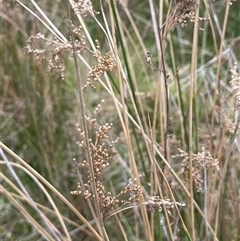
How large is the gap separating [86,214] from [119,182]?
0.16 m

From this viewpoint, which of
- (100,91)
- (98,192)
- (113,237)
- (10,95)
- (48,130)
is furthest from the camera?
(100,91)

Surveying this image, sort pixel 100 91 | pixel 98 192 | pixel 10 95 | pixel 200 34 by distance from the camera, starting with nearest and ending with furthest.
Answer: pixel 98 192
pixel 10 95
pixel 100 91
pixel 200 34

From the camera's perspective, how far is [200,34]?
1850mm

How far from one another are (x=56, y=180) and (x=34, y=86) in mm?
259

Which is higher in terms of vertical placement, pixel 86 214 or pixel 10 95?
pixel 10 95

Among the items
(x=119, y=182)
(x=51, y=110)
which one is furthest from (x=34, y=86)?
(x=119, y=182)

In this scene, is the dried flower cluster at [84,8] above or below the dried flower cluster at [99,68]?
above

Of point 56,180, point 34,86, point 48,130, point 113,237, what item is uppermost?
point 34,86

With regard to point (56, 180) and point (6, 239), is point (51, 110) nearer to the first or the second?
point (56, 180)

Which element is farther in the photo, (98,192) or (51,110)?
(51,110)

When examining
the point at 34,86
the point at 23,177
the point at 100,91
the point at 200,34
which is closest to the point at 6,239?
the point at 23,177

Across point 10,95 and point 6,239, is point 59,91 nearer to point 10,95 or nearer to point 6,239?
point 10,95

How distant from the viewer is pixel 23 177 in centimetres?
128

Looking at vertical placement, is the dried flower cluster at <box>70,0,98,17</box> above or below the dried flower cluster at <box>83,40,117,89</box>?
above
